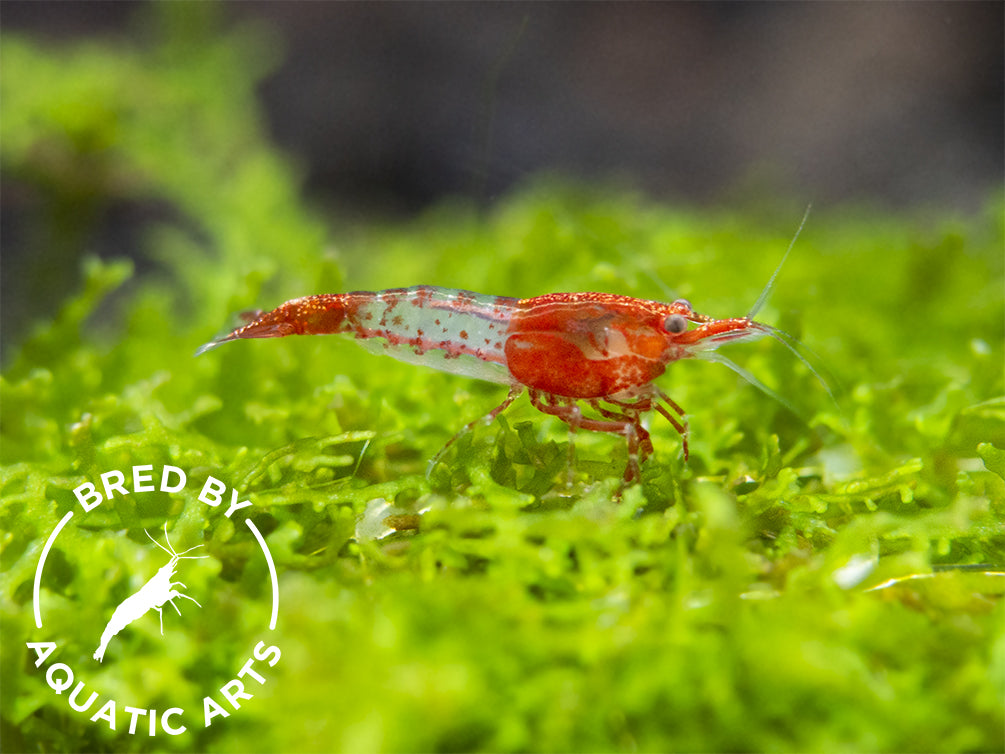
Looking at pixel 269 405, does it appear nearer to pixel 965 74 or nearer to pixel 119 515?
pixel 119 515

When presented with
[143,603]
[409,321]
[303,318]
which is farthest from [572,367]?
[143,603]

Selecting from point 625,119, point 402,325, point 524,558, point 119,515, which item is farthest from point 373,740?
point 625,119

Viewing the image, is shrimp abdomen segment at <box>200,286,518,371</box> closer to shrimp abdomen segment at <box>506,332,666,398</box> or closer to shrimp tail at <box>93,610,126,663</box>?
shrimp abdomen segment at <box>506,332,666,398</box>

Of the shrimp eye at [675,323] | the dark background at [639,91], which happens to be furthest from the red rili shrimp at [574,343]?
the dark background at [639,91]

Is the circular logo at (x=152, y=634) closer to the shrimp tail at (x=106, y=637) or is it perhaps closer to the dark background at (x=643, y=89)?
the shrimp tail at (x=106, y=637)

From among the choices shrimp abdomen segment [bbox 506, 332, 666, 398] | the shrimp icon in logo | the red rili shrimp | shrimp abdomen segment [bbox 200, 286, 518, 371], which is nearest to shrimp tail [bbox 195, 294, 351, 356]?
shrimp abdomen segment [bbox 200, 286, 518, 371]

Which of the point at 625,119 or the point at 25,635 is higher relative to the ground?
the point at 625,119
